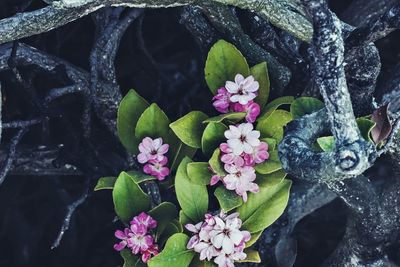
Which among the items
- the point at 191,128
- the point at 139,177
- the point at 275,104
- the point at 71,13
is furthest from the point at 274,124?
the point at 71,13

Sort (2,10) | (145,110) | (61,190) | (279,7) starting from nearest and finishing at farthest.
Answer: (279,7) < (145,110) < (2,10) < (61,190)

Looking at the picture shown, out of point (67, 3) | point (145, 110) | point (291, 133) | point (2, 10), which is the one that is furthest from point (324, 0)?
point (2, 10)

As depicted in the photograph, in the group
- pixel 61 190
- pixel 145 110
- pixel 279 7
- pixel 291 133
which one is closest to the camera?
pixel 291 133

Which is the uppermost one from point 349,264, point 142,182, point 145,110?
point 145,110

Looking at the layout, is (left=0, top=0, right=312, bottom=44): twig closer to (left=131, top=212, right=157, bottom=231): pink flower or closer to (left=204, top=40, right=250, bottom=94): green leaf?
(left=204, top=40, right=250, bottom=94): green leaf

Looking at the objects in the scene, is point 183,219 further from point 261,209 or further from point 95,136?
point 95,136

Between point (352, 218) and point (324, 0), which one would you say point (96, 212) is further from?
point (324, 0)

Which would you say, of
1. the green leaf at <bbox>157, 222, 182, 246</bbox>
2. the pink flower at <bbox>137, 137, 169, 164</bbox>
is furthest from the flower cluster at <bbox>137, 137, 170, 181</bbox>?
the green leaf at <bbox>157, 222, 182, 246</bbox>
